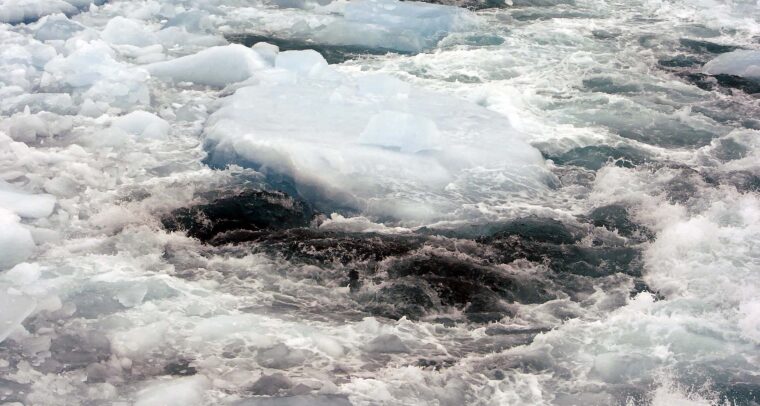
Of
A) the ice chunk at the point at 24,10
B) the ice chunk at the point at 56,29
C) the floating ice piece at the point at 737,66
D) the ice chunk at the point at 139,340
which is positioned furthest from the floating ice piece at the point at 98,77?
the floating ice piece at the point at 737,66

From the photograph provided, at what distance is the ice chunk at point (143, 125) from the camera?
272 inches

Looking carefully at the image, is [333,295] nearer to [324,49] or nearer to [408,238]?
[408,238]

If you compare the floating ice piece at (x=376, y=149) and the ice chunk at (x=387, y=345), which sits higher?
the floating ice piece at (x=376, y=149)

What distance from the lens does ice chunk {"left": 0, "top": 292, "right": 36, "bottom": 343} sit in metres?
4.06

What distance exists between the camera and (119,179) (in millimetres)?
6141

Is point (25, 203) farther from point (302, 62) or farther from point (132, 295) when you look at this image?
point (302, 62)

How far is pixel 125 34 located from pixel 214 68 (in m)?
1.67

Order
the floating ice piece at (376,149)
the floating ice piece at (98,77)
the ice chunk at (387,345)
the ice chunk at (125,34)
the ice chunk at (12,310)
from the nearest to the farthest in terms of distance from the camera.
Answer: the ice chunk at (12,310) → the ice chunk at (387,345) → the floating ice piece at (376,149) → the floating ice piece at (98,77) → the ice chunk at (125,34)

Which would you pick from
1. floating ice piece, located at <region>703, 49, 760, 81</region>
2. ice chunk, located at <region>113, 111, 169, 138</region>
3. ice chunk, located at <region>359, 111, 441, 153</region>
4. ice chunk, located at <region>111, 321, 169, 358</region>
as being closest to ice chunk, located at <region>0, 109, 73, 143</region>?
ice chunk, located at <region>113, 111, 169, 138</region>

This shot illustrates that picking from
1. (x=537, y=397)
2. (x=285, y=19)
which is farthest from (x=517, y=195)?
(x=285, y=19)

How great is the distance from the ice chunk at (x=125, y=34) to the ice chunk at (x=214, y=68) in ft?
3.50

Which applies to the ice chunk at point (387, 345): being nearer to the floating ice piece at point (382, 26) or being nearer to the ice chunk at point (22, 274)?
the ice chunk at point (22, 274)

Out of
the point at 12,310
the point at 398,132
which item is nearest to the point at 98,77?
the point at 398,132

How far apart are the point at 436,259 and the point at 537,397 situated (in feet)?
4.83
